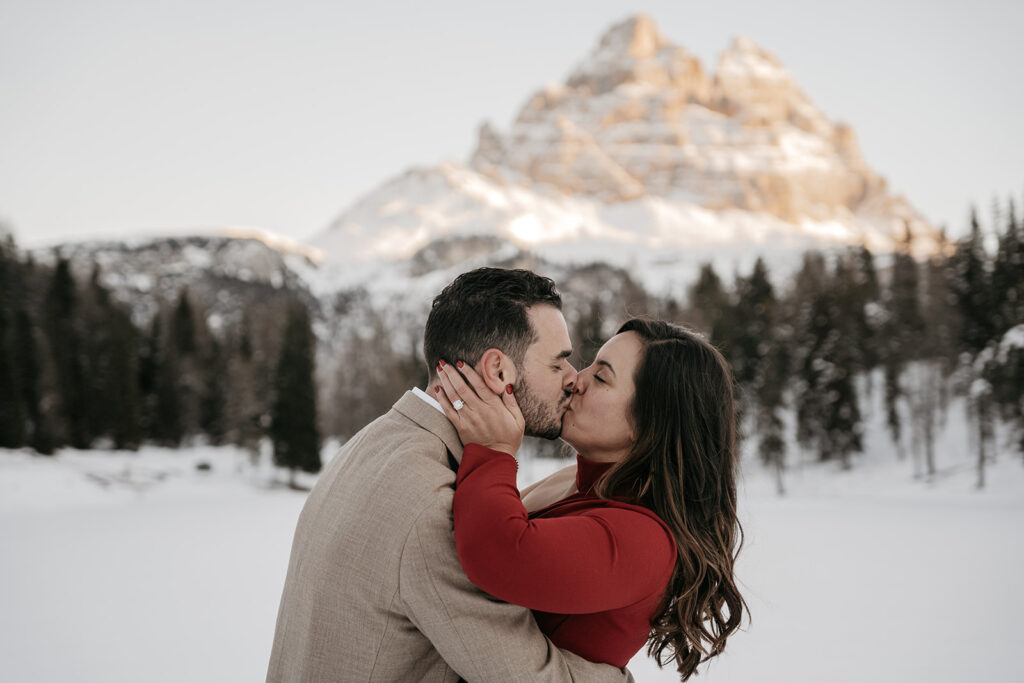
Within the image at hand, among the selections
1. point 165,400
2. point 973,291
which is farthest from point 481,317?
point 165,400

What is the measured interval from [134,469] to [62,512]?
11.5 meters

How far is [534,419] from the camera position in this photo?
2873mm

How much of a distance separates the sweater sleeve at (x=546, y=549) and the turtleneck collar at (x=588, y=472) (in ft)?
2.18

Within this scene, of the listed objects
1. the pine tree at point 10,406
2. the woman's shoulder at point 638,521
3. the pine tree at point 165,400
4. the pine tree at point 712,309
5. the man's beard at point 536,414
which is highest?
the man's beard at point 536,414

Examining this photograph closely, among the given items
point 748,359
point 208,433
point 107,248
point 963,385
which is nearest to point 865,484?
point 963,385

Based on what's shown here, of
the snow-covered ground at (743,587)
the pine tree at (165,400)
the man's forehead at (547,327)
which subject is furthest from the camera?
the pine tree at (165,400)

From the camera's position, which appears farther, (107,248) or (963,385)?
(107,248)

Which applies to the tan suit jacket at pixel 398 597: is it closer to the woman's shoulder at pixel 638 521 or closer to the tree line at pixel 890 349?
the woman's shoulder at pixel 638 521

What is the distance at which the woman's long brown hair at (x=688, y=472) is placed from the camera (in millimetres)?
2834

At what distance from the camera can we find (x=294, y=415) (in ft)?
137

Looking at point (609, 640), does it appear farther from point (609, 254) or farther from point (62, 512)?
point (609, 254)

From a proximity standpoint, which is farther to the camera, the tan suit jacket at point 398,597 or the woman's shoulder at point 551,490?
the woman's shoulder at point 551,490

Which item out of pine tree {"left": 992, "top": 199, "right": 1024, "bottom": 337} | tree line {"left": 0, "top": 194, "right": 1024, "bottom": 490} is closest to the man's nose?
tree line {"left": 0, "top": 194, "right": 1024, "bottom": 490}

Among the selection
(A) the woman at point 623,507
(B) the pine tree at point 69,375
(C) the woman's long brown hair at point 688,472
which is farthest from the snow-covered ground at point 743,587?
(B) the pine tree at point 69,375
